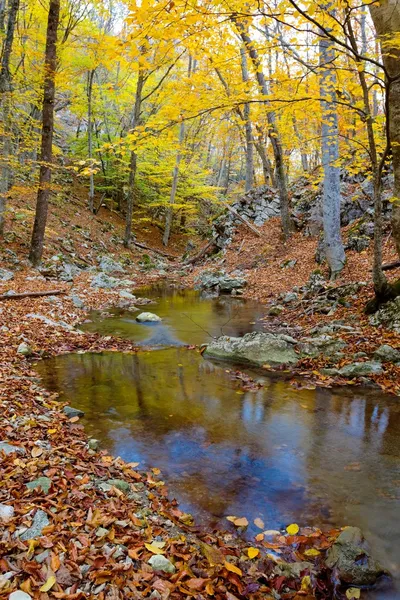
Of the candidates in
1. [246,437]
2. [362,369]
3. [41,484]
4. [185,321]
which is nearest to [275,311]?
[185,321]

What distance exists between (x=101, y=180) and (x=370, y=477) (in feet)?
84.5

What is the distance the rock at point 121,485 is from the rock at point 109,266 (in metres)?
14.0

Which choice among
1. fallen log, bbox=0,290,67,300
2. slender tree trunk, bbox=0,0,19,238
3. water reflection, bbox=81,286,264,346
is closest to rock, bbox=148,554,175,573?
water reflection, bbox=81,286,264,346

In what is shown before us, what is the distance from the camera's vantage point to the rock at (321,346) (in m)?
6.78

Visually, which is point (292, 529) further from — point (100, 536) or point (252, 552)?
point (100, 536)

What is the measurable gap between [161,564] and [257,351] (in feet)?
15.9

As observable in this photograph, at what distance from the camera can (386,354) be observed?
6160mm

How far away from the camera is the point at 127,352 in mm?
7438

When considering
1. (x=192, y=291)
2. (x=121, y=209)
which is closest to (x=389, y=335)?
(x=192, y=291)

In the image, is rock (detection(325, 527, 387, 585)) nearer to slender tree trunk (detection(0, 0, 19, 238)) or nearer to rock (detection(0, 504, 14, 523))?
rock (detection(0, 504, 14, 523))

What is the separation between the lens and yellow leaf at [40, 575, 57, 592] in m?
1.91

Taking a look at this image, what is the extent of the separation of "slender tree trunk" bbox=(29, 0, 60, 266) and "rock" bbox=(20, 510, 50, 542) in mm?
10280

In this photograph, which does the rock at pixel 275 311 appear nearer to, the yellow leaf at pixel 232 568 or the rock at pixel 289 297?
the rock at pixel 289 297

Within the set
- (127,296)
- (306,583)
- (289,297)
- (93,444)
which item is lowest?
(306,583)
